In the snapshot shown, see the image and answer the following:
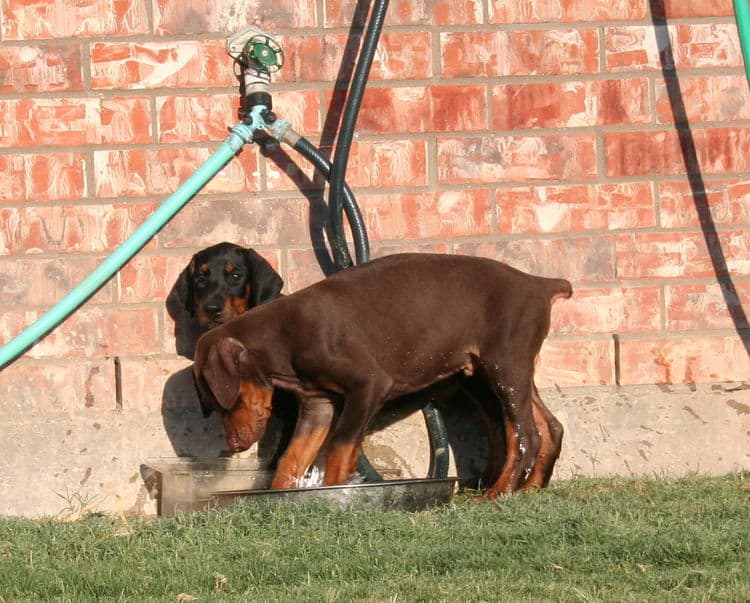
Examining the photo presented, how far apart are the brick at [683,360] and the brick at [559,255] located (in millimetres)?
425

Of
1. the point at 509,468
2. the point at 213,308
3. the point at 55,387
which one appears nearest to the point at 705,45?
the point at 509,468

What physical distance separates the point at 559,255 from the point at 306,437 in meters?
1.80

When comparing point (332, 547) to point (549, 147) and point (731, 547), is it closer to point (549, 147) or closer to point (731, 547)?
point (731, 547)

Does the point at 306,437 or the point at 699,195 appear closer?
the point at 306,437

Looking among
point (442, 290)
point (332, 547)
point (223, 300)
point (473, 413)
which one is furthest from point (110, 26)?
point (332, 547)

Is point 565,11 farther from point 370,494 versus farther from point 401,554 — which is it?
point 401,554

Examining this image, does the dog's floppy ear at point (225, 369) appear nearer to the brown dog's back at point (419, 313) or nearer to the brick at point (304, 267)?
the brown dog's back at point (419, 313)

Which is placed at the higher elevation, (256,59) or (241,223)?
(256,59)

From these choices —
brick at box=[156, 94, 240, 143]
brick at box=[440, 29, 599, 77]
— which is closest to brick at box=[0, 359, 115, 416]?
brick at box=[156, 94, 240, 143]

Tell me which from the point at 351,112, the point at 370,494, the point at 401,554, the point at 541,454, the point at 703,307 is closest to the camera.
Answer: the point at 401,554

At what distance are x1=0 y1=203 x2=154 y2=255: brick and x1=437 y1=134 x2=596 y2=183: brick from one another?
5.57 feet

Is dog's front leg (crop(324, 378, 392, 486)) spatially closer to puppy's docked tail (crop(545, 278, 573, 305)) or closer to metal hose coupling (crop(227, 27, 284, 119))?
puppy's docked tail (crop(545, 278, 573, 305))

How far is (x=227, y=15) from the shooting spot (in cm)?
728

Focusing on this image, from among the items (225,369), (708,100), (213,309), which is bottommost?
(225,369)
